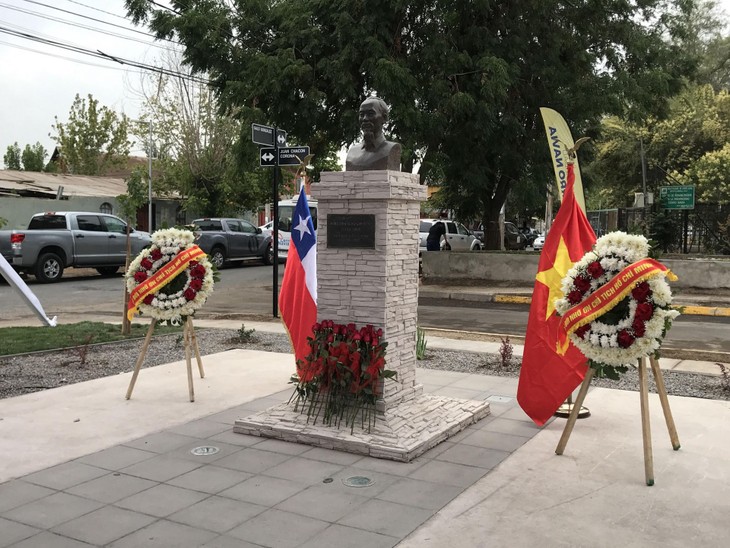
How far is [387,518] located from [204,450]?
1906 mm

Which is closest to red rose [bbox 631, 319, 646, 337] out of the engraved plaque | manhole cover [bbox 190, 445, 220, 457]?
the engraved plaque

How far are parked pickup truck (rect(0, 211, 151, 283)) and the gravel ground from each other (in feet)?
29.7

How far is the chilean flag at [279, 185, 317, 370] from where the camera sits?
23.6 ft

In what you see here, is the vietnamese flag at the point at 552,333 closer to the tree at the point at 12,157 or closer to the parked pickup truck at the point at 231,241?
the parked pickup truck at the point at 231,241

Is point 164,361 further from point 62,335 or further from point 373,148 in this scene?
point 373,148

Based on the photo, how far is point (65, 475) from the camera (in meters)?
4.97

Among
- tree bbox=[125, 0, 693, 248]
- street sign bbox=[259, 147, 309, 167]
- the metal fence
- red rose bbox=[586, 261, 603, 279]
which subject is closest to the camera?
red rose bbox=[586, 261, 603, 279]

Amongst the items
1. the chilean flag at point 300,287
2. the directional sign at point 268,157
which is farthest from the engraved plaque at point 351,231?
the directional sign at point 268,157

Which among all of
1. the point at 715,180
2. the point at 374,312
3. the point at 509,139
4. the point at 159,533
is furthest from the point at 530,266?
the point at 715,180

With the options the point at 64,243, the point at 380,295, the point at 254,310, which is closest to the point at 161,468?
the point at 380,295

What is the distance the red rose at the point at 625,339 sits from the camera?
5.12 meters

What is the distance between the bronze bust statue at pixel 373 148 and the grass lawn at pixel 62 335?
4.98m

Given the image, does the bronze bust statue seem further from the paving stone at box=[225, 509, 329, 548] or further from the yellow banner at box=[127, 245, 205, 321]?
the paving stone at box=[225, 509, 329, 548]

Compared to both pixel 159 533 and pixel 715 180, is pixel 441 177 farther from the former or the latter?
pixel 715 180
